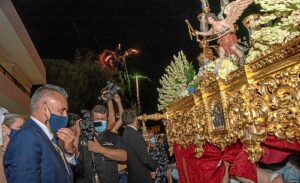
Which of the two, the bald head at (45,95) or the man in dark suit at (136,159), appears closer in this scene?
the bald head at (45,95)

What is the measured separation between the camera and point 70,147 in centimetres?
289

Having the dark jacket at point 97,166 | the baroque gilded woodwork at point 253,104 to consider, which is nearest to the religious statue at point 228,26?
the baroque gilded woodwork at point 253,104

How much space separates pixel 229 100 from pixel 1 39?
25.3 feet

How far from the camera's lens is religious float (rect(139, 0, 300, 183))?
6.07 feet

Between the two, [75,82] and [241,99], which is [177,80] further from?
[75,82]

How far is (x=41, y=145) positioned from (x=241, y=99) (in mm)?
1493

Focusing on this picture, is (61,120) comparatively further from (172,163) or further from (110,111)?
(172,163)

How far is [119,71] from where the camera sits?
87.9ft

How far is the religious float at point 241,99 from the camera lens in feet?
6.07

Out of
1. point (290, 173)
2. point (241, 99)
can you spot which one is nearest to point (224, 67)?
point (241, 99)

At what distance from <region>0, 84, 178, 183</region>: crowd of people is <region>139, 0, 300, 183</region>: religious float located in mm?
778

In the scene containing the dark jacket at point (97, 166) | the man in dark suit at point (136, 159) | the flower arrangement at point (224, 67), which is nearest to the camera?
the flower arrangement at point (224, 67)

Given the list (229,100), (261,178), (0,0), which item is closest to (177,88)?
(229,100)

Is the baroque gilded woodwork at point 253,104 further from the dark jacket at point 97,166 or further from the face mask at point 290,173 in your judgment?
the dark jacket at point 97,166
